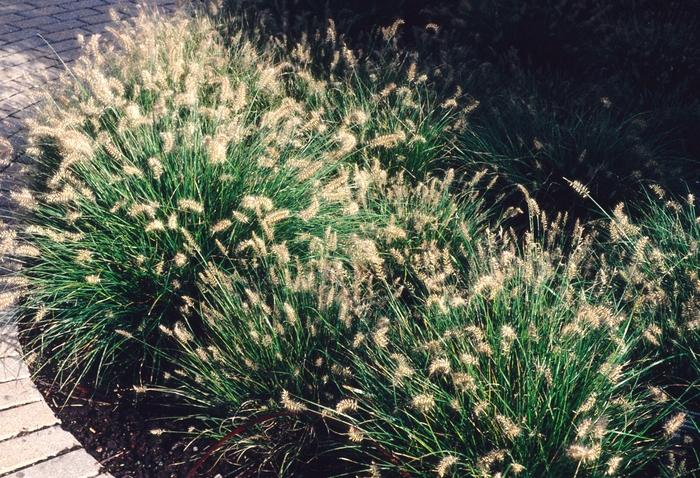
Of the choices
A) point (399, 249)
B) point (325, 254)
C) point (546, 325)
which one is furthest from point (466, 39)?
point (546, 325)

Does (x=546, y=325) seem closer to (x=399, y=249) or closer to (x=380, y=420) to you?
(x=380, y=420)

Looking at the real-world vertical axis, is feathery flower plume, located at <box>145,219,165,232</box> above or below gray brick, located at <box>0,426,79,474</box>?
above

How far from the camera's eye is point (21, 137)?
5312 millimetres

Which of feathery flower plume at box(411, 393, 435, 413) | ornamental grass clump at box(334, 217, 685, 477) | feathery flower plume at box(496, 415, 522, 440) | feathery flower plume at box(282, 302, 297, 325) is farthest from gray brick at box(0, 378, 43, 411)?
feathery flower plume at box(496, 415, 522, 440)

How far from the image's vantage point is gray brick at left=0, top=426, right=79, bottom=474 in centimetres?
301

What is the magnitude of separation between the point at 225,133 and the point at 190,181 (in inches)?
13.8

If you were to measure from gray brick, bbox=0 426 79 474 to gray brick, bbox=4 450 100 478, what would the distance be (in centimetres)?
3

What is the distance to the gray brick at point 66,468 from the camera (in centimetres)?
297

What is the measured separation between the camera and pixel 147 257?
11.9 feet

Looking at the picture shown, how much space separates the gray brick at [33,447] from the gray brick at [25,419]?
0.04 m

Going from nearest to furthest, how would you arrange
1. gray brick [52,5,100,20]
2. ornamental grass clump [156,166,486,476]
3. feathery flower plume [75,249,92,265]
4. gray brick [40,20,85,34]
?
1. ornamental grass clump [156,166,486,476]
2. feathery flower plume [75,249,92,265]
3. gray brick [40,20,85,34]
4. gray brick [52,5,100,20]

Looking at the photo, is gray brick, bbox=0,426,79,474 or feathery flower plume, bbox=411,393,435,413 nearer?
feathery flower plume, bbox=411,393,435,413

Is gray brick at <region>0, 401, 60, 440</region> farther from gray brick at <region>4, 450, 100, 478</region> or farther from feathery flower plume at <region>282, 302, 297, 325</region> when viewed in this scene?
feathery flower plume at <region>282, 302, 297, 325</region>

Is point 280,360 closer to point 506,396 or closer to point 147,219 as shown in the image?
point 506,396
